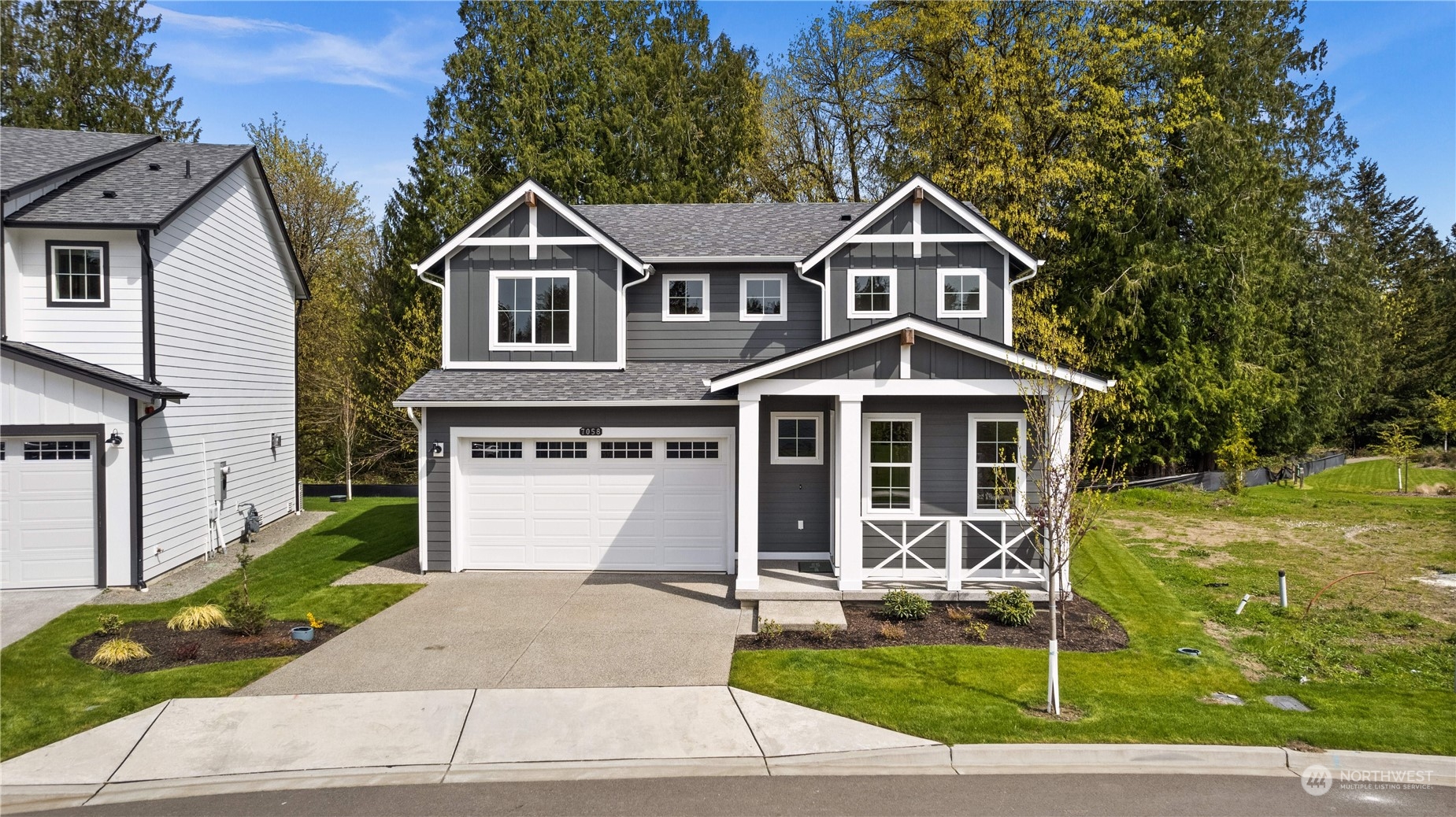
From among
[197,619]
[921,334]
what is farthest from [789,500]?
[197,619]

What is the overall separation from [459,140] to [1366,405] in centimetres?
4768

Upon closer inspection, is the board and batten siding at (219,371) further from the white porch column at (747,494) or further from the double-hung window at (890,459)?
the double-hung window at (890,459)

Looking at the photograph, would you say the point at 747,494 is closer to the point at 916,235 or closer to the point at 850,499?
the point at 850,499

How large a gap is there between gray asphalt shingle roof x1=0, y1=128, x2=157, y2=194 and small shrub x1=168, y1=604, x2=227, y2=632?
25.5ft

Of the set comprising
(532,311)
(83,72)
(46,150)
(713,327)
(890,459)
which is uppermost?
(83,72)

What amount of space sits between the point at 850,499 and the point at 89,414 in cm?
1226

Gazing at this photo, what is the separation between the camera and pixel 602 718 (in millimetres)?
8141

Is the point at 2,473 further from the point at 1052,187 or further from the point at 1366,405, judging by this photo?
the point at 1366,405

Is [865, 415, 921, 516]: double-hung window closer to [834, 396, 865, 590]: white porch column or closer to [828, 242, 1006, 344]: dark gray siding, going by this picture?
[834, 396, 865, 590]: white porch column

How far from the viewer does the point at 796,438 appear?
1473cm

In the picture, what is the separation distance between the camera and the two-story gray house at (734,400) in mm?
12266

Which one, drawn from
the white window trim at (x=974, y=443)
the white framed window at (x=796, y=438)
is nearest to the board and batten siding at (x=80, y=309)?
the white framed window at (x=796, y=438)

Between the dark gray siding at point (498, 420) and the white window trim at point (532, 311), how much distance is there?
1.63m

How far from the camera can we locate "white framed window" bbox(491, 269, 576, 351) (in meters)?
15.7
